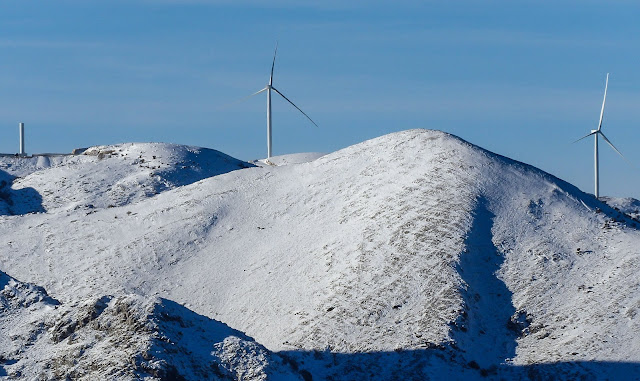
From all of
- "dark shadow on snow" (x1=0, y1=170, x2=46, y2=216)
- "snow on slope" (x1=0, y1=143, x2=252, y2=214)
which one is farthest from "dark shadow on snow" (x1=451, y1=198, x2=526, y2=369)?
"dark shadow on snow" (x1=0, y1=170, x2=46, y2=216)

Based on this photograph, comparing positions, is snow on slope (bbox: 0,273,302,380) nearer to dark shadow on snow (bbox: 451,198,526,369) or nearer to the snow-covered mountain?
the snow-covered mountain

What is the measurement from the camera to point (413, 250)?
159 ft

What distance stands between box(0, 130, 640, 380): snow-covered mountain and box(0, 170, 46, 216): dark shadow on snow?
10.2 metres

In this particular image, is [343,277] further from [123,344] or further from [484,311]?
[123,344]

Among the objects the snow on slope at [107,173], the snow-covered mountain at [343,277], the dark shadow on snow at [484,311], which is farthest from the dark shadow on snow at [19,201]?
the dark shadow on snow at [484,311]

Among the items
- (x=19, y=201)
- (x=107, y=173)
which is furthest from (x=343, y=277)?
(x=107, y=173)

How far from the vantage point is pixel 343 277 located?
47.4m

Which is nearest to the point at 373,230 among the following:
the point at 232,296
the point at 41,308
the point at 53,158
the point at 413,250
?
the point at 413,250

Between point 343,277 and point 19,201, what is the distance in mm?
39223

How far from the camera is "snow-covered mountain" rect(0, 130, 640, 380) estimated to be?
33562mm

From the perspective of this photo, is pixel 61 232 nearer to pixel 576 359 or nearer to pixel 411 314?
pixel 411 314

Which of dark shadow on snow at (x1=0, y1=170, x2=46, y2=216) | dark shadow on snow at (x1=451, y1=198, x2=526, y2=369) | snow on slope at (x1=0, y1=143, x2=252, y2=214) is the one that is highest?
snow on slope at (x1=0, y1=143, x2=252, y2=214)

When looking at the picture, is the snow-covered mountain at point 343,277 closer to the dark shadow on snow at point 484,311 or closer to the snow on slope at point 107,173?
the dark shadow on snow at point 484,311

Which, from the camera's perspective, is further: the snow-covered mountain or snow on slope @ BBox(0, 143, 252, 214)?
snow on slope @ BBox(0, 143, 252, 214)
